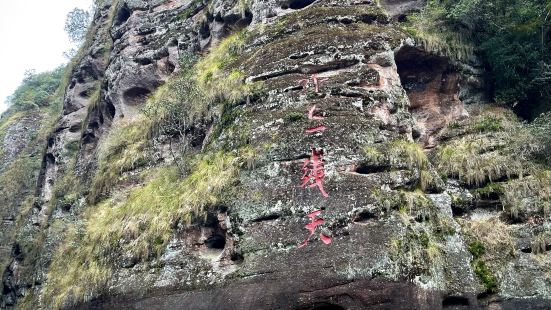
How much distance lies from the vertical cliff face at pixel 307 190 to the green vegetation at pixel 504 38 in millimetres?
654

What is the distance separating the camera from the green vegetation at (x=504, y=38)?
13312mm

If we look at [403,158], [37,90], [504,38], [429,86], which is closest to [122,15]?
[429,86]

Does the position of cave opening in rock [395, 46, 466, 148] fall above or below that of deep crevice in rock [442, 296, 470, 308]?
above

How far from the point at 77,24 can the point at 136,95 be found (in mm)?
22903

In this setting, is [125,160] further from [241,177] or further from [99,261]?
[241,177]

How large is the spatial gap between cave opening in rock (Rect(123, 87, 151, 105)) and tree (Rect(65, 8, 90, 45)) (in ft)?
73.3

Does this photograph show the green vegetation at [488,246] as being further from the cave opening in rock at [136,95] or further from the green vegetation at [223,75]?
the cave opening in rock at [136,95]

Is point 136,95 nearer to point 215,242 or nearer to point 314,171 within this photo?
point 215,242

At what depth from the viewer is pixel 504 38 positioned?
44.9 ft

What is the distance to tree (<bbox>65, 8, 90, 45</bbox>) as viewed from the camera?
37281 millimetres

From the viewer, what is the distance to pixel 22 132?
92.2ft

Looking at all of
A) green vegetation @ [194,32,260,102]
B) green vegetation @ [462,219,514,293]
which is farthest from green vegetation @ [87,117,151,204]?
green vegetation @ [462,219,514,293]

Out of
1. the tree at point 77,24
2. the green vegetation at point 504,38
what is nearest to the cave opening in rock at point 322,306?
the green vegetation at point 504,38

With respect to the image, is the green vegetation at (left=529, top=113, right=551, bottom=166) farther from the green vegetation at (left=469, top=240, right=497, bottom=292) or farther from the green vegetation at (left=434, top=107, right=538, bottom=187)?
the green vegetation at (left=469, top=240, right=497, bottom=292)
